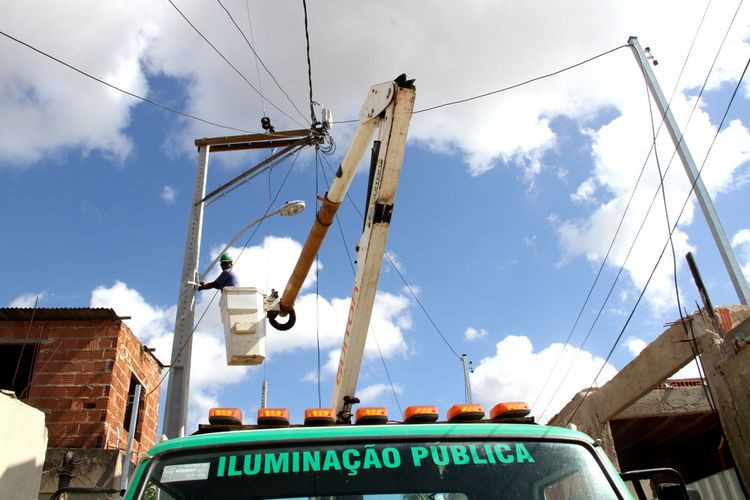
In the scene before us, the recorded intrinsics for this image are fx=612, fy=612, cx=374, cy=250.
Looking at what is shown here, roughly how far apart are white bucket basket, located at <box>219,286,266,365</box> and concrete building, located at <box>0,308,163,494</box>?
143 inches

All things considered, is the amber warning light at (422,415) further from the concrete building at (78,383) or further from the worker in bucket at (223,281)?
the concrete building at (78,383)

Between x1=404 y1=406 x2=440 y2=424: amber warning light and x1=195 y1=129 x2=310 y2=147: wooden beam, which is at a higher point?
x1=195 y1=129 x2=310 y2=147: wooden beam

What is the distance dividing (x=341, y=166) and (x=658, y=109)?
7539 millimetres

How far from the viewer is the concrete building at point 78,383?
10055 mm

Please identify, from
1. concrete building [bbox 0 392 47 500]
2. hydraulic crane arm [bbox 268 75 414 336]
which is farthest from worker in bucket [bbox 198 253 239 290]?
concrete building [bbox 0 392 47 500]

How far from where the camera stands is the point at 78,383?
10680 millimetres

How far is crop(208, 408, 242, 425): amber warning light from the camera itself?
3289 mm

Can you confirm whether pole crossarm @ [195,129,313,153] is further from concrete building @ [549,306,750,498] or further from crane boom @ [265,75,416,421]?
concrete building @ [549,306,750,498]

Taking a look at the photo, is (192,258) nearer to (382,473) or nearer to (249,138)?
(249,138)

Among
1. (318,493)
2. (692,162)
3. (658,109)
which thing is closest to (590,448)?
(318,493)

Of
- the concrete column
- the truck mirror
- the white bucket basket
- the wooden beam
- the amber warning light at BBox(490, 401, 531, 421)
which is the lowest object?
the truck mirror

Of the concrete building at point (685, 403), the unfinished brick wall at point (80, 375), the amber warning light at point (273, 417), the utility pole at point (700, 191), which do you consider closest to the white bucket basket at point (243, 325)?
the unfinished brick wall at point (80, 375)

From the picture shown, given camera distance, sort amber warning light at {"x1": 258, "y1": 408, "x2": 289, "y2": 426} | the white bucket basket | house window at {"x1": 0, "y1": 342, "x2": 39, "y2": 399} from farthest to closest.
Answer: house window at {"x1": 0, "y1": 342, "x2": 39, "y2": 399}, the white bucket basket, amber warning light at {"x1": 258, "y1": 408, "x2": 289, "y2": 426}

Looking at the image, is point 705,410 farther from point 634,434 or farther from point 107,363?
point 107,363
